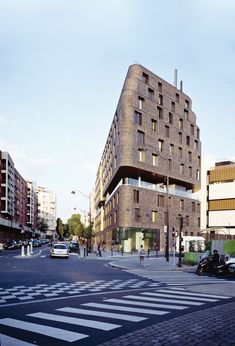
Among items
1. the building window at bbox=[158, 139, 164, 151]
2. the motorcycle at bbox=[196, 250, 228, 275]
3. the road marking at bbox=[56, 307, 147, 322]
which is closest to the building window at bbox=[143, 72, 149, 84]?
the building window at bbox=[158, 139, 164, 151]

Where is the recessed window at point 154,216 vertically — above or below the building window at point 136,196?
below

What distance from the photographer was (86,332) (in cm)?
775

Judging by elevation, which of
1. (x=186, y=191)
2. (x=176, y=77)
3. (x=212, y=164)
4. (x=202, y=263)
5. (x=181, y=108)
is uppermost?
(x=176, y=77)

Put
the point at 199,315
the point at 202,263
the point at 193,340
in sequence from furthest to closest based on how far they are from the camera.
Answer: the point at 202,263
the point at 199,315
the point at 193,340

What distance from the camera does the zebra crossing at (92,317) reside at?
7512 millimetres

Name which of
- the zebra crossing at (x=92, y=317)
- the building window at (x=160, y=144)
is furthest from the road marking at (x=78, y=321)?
the building window at (x=160, y=144)

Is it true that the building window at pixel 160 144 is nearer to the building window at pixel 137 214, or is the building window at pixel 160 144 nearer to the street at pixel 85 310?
the building window at pixel 137 214

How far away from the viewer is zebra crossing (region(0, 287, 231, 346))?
24.6 feet

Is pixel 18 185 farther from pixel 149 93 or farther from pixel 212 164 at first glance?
pixel 149 93

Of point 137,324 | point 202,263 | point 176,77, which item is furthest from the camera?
point 176,77

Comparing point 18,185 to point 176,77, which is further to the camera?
point 18,185

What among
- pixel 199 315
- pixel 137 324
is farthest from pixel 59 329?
pixel 199 315

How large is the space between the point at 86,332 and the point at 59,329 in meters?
0.61

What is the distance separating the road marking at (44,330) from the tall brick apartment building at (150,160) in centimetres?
4489
